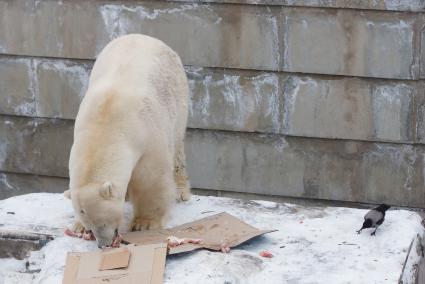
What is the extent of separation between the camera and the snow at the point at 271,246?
4156mm

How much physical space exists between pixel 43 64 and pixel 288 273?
3.58 m

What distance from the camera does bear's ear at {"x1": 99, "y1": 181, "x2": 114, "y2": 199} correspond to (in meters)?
4.18

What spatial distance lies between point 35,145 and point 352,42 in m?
2.72

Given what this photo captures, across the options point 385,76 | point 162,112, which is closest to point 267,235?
point 162,112

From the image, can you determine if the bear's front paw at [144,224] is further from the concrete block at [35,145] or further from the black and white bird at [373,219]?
the concrete block at [35,145]

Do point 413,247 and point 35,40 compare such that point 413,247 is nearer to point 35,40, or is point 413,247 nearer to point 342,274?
point 342,274

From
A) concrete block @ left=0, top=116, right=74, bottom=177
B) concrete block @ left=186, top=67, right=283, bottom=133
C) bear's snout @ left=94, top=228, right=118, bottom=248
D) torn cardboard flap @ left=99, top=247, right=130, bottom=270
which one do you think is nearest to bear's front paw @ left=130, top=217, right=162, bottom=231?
bear's snout @ left=94, top=228, right=118, bottom=248

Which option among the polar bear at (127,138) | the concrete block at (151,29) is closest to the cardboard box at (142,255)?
the polar bear at (127,138)

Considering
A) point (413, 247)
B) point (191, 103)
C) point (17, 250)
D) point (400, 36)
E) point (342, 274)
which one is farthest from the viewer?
point (191, 103)

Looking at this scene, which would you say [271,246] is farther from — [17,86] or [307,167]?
[17,86]

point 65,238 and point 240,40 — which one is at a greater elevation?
point 240,40

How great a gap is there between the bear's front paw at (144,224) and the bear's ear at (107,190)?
61 centimetres

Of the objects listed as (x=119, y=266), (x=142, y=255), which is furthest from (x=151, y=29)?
(x=119, y=266)

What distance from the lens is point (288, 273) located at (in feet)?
13.8
